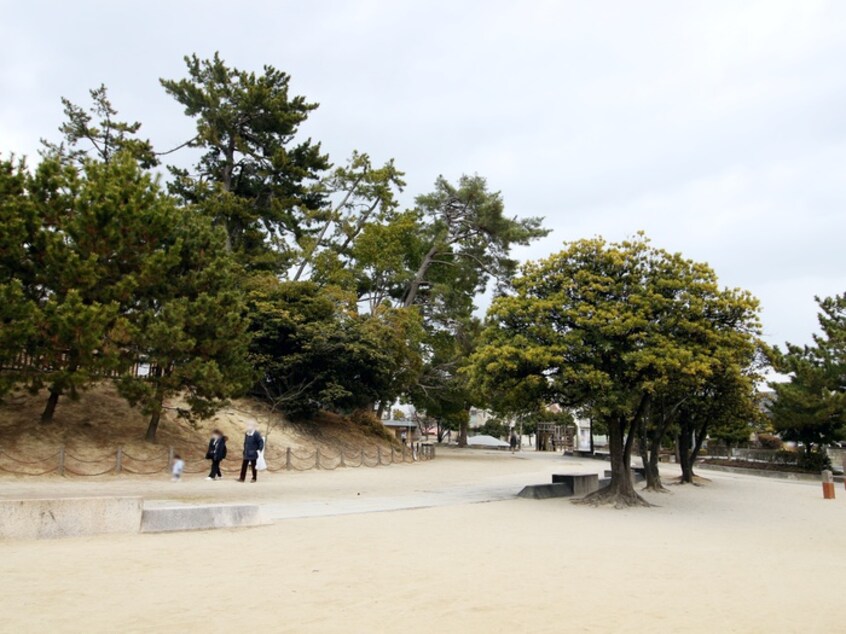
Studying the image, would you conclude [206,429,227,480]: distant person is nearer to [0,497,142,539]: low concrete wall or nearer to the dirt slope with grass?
the dirt slope with grass

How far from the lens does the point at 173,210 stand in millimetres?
20047

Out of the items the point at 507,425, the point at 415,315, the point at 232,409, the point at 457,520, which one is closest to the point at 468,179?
the point at 415,315

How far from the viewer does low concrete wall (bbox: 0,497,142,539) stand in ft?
28.5

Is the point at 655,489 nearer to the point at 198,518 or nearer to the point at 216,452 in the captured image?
the point at 216,452

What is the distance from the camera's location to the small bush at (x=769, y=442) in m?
47.3

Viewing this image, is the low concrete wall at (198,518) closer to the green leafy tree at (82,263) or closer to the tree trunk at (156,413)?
the green leafy tree at (82,263)

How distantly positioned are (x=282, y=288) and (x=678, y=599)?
82.6 feet

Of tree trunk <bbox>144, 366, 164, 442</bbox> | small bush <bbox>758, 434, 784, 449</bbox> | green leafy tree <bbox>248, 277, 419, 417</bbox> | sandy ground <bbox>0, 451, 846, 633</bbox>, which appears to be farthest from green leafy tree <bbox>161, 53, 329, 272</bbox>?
small bush <bbox>758, 434, 784, 449</bbox>

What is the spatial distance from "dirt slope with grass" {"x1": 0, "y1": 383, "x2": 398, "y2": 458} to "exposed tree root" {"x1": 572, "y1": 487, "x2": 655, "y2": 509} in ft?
39.9

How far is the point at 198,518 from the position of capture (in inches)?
402

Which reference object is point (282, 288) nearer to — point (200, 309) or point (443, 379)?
point (200, 309)

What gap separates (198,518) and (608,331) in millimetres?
10574

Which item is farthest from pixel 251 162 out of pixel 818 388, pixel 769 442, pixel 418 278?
pixel 769 442

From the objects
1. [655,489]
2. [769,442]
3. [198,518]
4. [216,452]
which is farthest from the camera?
[769,442]
